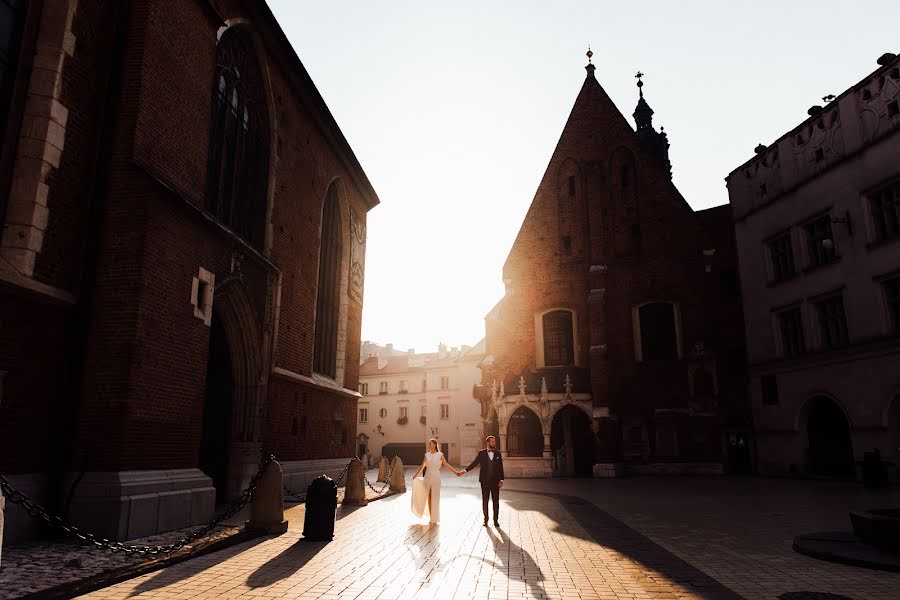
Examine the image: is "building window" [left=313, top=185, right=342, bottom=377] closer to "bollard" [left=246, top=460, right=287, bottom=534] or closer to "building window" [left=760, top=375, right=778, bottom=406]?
"bollard" [left=246, top=460, right=287, bottom=534]

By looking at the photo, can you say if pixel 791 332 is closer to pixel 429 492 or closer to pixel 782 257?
pixel 782 257

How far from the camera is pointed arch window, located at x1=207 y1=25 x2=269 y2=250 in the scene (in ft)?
41.7

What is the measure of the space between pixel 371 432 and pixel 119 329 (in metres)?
49.8

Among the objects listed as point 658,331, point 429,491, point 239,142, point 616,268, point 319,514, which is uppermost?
point 616,268

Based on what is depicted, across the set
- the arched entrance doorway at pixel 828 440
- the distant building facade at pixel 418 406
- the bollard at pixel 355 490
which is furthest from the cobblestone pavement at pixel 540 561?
the distant building facade at pixel 418 406

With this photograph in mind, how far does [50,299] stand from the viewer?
8320mm

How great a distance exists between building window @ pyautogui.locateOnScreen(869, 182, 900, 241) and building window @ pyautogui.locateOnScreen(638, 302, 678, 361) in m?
9.61

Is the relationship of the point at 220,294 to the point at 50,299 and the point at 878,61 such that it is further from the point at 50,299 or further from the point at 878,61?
the point at 878,61

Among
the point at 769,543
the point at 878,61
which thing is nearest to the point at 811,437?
the point at 878,61

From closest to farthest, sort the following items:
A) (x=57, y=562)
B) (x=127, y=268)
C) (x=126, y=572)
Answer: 1. (x=126, y=572)
2. (x=57, y=562)
3. (x=127, y=268)

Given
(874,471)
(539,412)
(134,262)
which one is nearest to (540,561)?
(134,262)

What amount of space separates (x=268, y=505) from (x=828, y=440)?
2183 centimetres

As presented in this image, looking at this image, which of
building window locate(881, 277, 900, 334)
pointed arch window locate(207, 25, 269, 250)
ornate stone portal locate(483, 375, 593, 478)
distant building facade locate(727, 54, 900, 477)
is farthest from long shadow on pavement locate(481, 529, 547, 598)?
ornate stone portal locate(483, 375, 593, 478)

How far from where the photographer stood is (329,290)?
1992 centimetres
